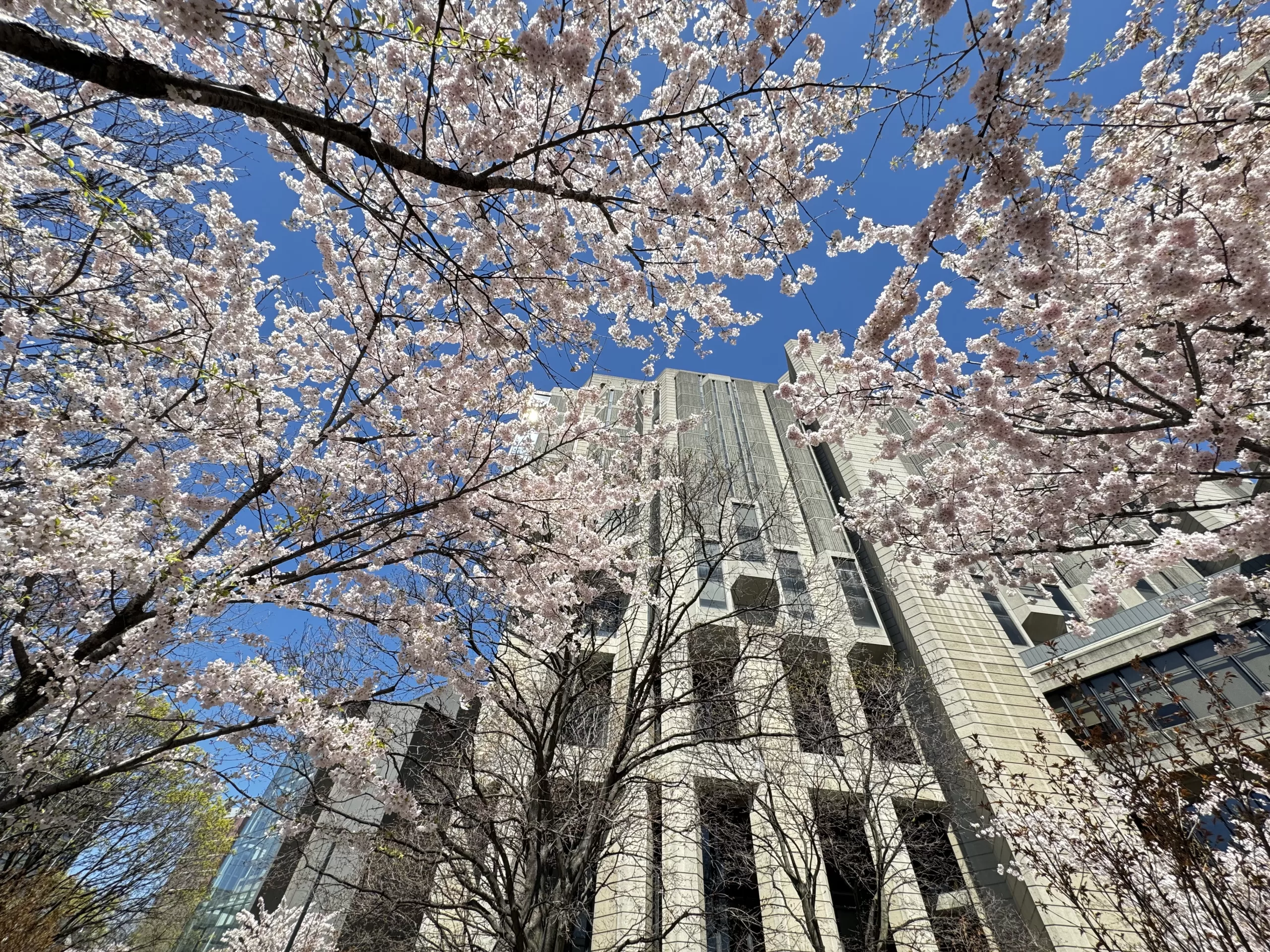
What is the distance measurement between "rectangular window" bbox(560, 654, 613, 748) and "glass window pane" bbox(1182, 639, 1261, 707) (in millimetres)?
17615

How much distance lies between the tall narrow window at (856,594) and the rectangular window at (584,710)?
38.1 ft

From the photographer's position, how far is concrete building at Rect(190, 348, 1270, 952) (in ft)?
24.9

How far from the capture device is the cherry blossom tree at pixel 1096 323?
126 inches

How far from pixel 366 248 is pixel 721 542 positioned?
262 inches

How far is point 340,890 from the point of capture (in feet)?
45.5

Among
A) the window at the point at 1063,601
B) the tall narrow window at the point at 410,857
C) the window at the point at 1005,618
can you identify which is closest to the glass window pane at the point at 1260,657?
the window at the point at 1063,601

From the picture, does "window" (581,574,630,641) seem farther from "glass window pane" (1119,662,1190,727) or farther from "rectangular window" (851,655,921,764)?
"glass window pane" (1119,662,1190,727)

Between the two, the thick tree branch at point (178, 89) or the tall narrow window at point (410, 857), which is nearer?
the thick tree branch at point (178, 89)

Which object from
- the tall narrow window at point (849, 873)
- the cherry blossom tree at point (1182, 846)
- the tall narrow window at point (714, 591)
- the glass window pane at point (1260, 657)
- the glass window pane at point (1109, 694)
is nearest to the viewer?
the cherry blossom tree at point (1182, 846)

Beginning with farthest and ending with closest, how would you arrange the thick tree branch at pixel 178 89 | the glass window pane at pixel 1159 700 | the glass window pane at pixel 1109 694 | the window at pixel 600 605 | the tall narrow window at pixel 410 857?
the glass window pane at pixel 1109 694 → the glass window pane at pixel 1159 700 → the window at pixel 600 605 → the tall narrow window at pixel 410 857 → the thick tree branch at pixel 178 89

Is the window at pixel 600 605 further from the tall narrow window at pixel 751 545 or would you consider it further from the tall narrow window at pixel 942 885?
the tall narrow window at pixel 751 545

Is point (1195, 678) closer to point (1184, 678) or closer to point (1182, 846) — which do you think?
point (1184, 678)

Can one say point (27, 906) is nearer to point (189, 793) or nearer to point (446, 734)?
point (446, 734)

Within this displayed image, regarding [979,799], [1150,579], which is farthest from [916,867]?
[1150,579]
